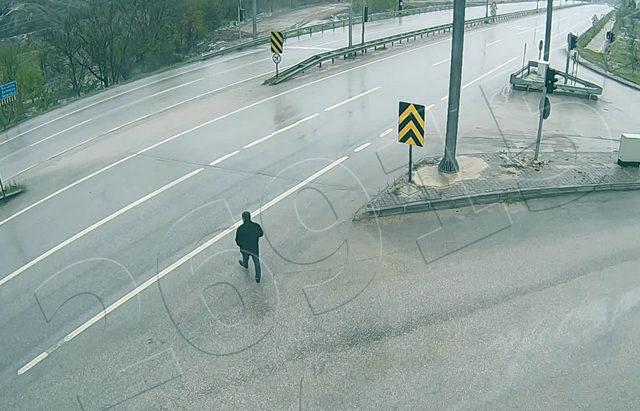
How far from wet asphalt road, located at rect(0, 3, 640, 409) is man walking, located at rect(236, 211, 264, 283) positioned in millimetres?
415

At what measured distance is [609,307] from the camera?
930cm

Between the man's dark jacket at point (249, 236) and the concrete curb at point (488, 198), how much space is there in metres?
2.95

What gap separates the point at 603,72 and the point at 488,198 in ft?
69.3

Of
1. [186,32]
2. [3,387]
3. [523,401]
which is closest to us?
[523,401]

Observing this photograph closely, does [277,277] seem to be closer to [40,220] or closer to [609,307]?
[609,307]

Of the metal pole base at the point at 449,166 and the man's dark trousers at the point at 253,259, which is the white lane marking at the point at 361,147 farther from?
the man's dark trousers at the point at 253,259

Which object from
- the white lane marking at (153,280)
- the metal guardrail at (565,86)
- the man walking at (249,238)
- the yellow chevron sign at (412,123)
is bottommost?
the metal guardrail at (565,86)

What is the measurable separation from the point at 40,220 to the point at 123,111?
40.1ft

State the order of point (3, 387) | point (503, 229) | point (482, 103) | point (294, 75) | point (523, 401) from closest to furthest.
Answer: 1. point (523, 401)
2. point (3, 387)
3. point (503, 229)
4. point (482, 103)
5. point (294, 75)

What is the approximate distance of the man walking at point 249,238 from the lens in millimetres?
10211

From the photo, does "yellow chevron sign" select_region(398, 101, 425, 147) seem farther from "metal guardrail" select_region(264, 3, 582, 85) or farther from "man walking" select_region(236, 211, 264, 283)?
"metal guardrail" select_region(264, 3, 582, 85)

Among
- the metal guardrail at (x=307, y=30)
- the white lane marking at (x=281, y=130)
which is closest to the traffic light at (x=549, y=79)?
the white lane marking at (x=281, y=130)

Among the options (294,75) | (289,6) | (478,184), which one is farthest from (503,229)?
(289,6)

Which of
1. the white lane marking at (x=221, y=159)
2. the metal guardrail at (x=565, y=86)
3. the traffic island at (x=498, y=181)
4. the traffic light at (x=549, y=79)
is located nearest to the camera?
the traffic island at (x=498, y=181)
